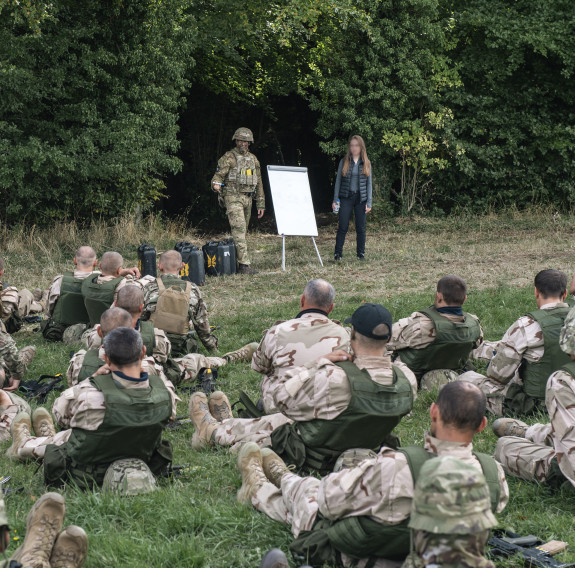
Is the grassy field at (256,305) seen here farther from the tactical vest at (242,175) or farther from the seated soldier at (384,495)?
the tactical vest at (242,175)

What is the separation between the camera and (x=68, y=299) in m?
9.09

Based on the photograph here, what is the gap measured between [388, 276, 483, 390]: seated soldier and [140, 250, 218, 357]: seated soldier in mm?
2414

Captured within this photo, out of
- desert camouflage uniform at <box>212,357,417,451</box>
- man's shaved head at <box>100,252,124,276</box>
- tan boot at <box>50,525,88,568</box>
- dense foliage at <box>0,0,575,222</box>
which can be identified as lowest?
tan boot at <box>50,525,88,568</box>

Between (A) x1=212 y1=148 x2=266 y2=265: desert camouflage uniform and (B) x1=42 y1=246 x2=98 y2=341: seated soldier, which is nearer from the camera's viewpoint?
(B) x1=42 y1=246 x2=98 y2=341: seated soldier

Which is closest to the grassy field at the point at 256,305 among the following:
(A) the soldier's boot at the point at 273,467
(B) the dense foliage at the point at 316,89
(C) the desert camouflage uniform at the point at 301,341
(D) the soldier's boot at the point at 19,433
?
(D) the soldier's boot at the point at 19,433

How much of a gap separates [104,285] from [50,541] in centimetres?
506

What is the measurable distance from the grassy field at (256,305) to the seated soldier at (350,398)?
1.98 feet

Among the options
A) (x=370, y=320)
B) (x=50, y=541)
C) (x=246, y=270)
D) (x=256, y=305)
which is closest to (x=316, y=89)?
(x=246, y=270)

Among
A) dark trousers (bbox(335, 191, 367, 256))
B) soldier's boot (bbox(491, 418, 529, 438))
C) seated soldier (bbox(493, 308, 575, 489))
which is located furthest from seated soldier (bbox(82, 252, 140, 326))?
dark trousers (bbox(335, 191, 367, 256))

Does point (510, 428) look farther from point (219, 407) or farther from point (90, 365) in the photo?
point (90, 365)

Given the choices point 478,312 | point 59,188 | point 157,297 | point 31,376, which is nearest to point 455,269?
point 478,312

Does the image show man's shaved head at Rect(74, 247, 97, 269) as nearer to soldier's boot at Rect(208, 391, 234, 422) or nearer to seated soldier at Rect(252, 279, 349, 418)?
soldier's boot at Rect(208, 391, 234, 422)

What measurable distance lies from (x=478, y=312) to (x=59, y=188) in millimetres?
10115

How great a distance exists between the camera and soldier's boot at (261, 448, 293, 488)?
4.63m
